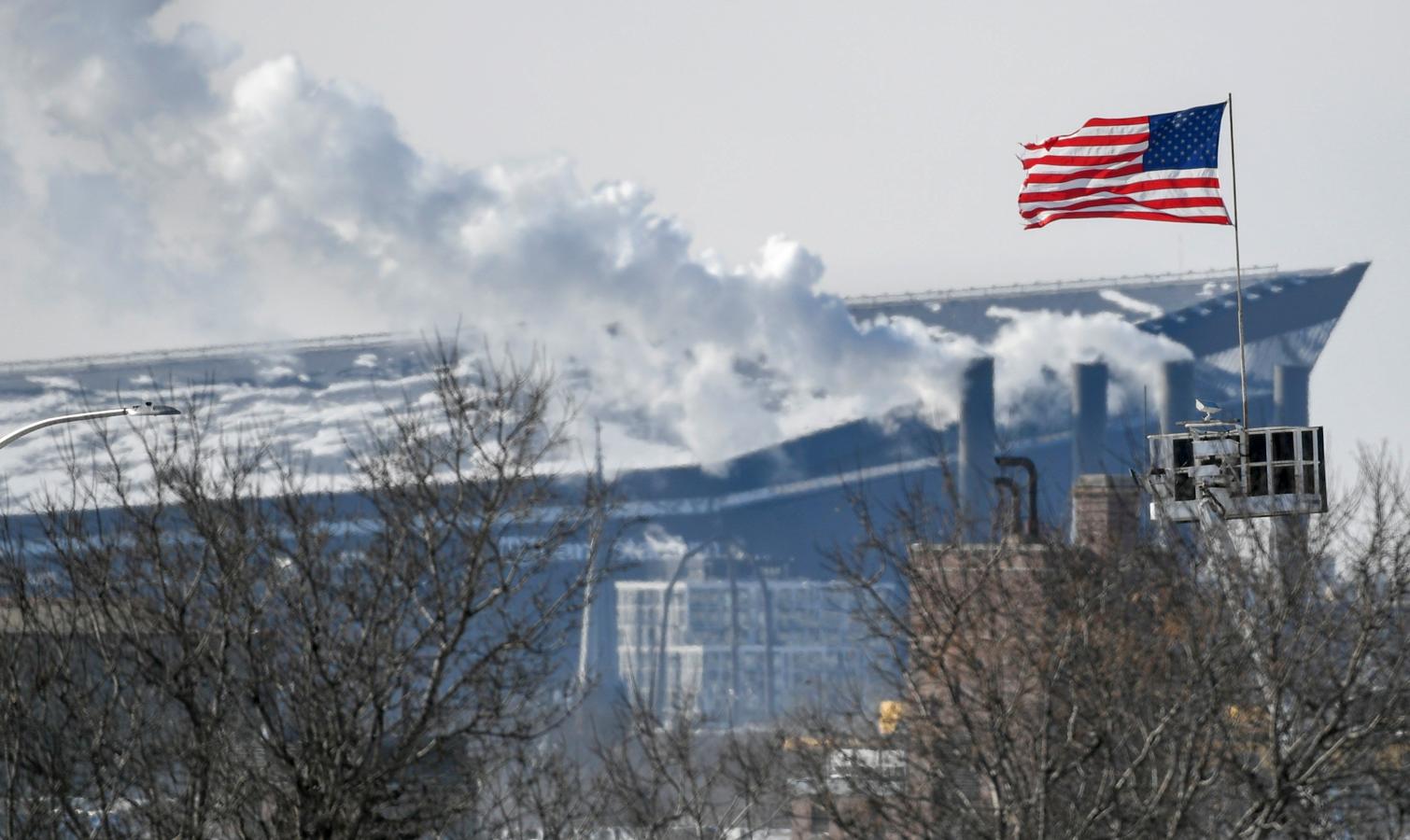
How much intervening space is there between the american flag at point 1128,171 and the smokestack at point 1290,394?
160 m

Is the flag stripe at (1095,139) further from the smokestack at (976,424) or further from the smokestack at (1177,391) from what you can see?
the smokestack at (1177,391)

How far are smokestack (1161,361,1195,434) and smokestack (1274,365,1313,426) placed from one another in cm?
731

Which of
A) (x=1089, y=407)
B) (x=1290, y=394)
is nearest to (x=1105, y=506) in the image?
(x=1089, y=407)

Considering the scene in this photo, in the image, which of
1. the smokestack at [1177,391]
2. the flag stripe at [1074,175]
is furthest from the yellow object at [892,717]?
the smokestack at [1177,391]

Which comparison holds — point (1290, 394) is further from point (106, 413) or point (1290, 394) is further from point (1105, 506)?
point (106, 413)

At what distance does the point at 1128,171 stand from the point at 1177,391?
16118cm

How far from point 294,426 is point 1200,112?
17444 centimetres

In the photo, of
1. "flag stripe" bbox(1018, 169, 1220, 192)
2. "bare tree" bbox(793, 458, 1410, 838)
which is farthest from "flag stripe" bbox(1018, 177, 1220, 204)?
"bare tree" bbox(793, 458, 1410, 838)

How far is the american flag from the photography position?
95.1ft

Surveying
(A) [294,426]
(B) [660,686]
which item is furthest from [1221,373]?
(A) [294,426]

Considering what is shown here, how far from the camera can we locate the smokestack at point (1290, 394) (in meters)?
186

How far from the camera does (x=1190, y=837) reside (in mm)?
26641

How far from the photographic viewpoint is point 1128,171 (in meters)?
29.1

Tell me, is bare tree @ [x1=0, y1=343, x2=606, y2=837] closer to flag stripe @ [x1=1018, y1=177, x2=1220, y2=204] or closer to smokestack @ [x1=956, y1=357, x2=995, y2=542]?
flag stripe @ [x1=1018, y1=177, x2=1220, y2=204]
